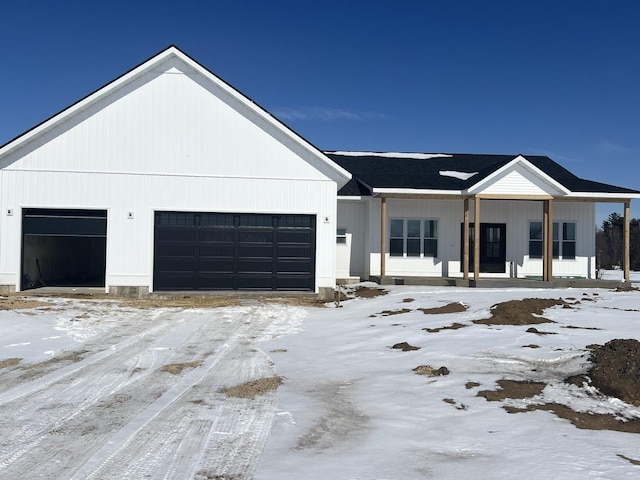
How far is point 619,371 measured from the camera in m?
6.18

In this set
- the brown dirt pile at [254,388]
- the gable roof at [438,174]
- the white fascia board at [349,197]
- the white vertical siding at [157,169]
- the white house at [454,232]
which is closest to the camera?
the brown dirt pile at [254,388]

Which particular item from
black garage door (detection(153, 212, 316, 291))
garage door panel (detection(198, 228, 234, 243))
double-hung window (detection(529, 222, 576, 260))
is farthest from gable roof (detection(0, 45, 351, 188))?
double-hung window (detection(529, 222, 576, 260))

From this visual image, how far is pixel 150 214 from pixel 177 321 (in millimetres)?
5686

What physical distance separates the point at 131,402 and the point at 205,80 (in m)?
13.5

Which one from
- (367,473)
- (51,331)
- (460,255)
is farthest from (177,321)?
(460,255)

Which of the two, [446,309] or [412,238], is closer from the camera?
[446,309]

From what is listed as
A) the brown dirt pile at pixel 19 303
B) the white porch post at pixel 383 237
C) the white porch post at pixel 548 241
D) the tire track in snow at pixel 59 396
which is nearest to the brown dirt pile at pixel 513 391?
the tire track in snow at pixel 59 396

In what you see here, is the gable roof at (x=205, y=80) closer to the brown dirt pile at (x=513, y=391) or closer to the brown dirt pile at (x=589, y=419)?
the brown dirt pile at (x=513, y=391)

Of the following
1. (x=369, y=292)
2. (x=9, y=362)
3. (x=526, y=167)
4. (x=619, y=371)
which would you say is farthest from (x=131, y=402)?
(x=526, y=167)

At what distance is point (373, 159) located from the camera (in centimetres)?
2456

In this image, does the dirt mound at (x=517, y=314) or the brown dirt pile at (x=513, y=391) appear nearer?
the brown dirt pile at (x=513, y=391)

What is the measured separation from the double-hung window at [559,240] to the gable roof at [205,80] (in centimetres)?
897

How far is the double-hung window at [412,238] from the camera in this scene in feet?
68.3

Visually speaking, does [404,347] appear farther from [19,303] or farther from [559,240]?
[559,240]
